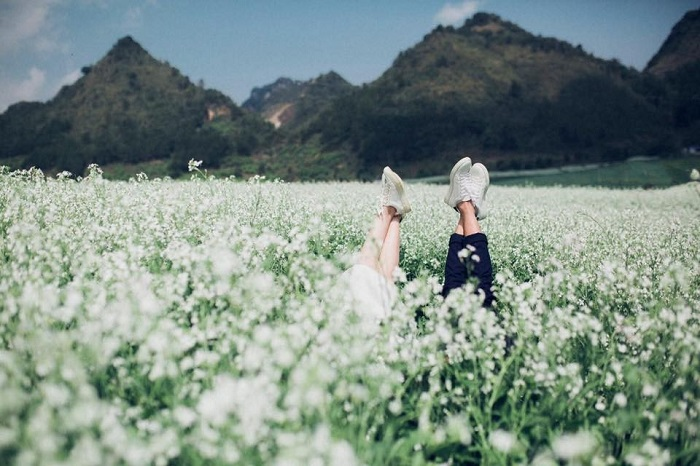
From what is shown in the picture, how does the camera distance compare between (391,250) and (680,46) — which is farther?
(680,46)

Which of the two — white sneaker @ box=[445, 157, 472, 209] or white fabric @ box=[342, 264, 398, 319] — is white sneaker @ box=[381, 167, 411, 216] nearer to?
white sneaker @ box=[445, 157, 472, 209]

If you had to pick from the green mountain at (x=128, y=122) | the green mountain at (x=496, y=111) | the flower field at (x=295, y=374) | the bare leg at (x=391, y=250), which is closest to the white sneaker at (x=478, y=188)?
the bare leg at (x=391, y=250)

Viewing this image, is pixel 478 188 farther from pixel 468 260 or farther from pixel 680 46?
pixel 680 46

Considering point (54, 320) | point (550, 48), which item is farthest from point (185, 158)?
point (550, 48)

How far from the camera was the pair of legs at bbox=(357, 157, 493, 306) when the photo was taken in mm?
4441

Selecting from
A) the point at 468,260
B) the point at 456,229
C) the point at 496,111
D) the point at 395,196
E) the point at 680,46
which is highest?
the point at 680,46

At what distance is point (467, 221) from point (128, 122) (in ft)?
373

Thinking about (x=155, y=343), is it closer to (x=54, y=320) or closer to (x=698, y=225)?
(x=54, y=320)

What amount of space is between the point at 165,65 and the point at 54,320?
452ft

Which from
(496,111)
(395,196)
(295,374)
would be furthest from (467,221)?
(496,111)

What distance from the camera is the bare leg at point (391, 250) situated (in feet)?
15.6

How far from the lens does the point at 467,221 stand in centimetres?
497

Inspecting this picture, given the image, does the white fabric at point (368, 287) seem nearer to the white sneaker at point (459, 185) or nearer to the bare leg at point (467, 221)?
the bare leg at point (467, 221)

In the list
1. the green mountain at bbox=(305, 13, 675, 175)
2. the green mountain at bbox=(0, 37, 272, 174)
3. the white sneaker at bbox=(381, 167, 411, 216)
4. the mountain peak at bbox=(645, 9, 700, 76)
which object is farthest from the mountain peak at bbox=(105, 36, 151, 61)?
the mountain peak at bbox=(645, 9, 700, 76)
